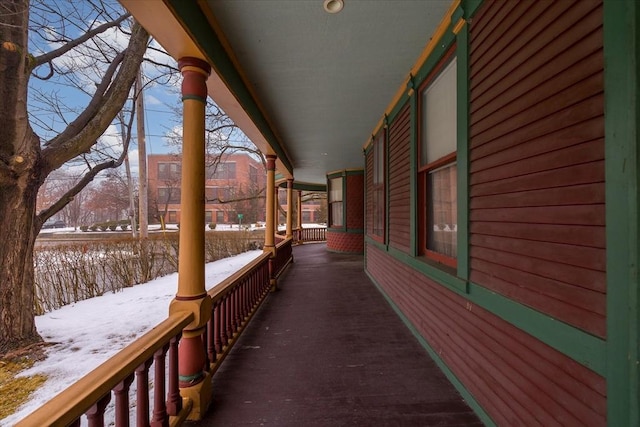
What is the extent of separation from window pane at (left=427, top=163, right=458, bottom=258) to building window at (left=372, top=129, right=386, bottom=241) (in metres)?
1.59

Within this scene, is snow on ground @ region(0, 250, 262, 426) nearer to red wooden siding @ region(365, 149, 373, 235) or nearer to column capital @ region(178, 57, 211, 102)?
column capital @ region(178, 57, 211, 102)

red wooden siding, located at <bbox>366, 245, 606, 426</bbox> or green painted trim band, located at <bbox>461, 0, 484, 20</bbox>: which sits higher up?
green painted trim band, located at <bbox>461, 0, 484, 20</bbox>

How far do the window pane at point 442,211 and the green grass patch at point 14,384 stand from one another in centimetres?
415

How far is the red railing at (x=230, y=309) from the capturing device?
2.51 meters

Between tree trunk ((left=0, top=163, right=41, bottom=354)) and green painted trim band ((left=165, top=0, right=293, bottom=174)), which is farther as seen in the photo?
tree trunk ((left=0, top=163, right=41, bottom=354))

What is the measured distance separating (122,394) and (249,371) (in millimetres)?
1293

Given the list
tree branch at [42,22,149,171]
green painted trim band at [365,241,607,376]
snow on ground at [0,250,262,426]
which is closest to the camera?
green painted trim band at [365,241,607,376]

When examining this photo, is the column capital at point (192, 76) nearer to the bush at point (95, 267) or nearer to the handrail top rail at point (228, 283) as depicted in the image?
the handrail top rail at point (228, 283)

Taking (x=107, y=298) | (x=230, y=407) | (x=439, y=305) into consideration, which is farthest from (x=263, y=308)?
(x=107, y=298)

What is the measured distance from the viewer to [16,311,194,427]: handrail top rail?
0.94 m

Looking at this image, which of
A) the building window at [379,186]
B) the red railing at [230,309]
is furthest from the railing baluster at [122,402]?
the building window at [379,186]

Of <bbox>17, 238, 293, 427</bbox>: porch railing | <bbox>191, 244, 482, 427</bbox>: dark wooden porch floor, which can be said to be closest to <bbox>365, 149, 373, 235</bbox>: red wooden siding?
<bbox>191, 244, 482, 427</bbox>: dark wooden porch floor

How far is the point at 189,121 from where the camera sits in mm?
2133

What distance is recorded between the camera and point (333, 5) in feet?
6.77
